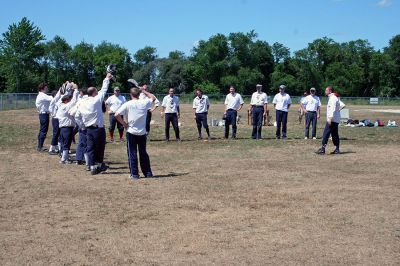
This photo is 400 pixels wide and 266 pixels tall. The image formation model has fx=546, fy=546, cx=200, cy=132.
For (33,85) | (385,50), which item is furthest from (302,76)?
(33,85)

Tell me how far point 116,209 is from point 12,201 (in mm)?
1990

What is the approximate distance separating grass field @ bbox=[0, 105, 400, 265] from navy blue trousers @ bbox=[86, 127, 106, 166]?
0.48m

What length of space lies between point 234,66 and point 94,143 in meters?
90.5

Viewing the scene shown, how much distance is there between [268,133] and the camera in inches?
929

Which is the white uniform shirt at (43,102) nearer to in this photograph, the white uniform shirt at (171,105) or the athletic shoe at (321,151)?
the white uniform shirt at (171,105)

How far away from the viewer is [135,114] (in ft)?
38.1

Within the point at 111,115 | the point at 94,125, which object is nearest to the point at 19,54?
the point at 111,115

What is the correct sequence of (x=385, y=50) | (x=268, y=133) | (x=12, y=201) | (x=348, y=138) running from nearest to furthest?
(x=12, y=201) < (x=348, y=138) < (x=268, y=133) < (x=385, y=50)

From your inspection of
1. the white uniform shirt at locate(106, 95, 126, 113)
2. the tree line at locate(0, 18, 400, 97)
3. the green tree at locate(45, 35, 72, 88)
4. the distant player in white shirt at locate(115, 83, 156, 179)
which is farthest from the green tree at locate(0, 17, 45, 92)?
the distant player in white shirt at locate(115, 83, 156, 179)

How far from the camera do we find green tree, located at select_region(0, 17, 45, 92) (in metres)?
94.5

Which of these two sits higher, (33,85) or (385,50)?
(385,50)

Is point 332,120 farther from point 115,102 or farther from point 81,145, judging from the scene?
point 115,102

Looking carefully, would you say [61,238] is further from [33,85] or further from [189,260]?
[33,85]

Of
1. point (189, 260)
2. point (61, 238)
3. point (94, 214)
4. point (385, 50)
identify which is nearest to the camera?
point (189, 260)
